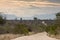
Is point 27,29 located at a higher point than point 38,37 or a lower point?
higher

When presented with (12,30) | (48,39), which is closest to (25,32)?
(12,30)

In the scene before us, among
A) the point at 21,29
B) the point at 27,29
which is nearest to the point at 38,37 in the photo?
the point at 27,29

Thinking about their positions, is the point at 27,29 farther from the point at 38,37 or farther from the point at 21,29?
the point at 38,37

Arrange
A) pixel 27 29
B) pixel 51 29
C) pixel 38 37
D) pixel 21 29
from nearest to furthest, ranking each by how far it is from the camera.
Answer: pixel 38 37 < pixel 51 29 < pixel 21 29 < pixel 27 29

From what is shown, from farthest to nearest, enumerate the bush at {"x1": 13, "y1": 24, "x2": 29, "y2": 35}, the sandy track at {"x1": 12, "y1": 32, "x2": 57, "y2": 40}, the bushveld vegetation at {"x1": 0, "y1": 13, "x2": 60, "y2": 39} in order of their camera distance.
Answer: the bushveld vegetation at {"x1": 0, "y1": 13, "x2": 60, "y2": 39} < the bush at {"x1": 13, "y1": 24, "x2": 29, "y2": 35} < the sandy track at {"x1": 12, "y1": 32, "x2": 57, "y2": 40}

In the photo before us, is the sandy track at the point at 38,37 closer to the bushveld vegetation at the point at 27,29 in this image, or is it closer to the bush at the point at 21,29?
the bushveld vegetation at the point at 27,29

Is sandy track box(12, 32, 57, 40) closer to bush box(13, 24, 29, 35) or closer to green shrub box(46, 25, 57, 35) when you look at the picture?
green shrub box(46, 25, 57, 35)

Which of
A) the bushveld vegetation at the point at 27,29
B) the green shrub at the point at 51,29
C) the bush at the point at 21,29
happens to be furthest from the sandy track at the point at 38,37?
the bush at the point at 21,29

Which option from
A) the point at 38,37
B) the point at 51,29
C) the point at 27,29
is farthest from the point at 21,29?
the point at 51,29

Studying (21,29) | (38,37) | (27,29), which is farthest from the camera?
(27,29)

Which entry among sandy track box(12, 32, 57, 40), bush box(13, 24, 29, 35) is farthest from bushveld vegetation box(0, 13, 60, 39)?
sandy track box(12, 32, 57, 40)

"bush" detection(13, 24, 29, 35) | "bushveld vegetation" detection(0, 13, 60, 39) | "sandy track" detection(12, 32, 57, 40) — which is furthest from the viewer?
"bushveld vegetation" detection(0, 13, 60, 39)

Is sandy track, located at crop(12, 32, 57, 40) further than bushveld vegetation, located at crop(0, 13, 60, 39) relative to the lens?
No

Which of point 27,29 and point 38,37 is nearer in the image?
point 38,37
